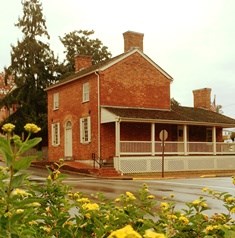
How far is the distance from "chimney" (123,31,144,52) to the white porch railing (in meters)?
7.49

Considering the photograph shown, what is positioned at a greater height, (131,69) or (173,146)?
(131,69)

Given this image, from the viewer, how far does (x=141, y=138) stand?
3111cm

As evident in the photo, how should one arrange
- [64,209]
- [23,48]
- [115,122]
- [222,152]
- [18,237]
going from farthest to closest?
[23,48]
[222,152]
[115,122]
[64,209]
[18,237]

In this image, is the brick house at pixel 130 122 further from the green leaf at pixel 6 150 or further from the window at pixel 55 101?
the green leaf at pixel 6 150

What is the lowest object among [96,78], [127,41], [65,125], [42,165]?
[42,165]

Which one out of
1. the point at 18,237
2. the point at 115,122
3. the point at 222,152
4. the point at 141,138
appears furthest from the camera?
the point at 222,152

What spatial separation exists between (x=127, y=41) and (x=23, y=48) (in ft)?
47.9

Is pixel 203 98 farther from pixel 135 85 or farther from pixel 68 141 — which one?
pixel 68 141

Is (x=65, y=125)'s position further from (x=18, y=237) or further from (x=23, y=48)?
Answer: (x=18, y=237)

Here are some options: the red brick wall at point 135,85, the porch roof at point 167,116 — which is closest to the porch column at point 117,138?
the porch roof at point 167,116

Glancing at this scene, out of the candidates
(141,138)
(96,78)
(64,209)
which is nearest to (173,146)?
(141,138)

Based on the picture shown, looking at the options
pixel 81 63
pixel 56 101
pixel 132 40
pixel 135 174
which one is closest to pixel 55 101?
pixel 56 101

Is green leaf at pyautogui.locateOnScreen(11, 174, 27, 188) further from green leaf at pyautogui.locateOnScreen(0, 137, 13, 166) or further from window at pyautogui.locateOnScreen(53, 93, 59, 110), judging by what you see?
window at pyautogui.locateOnScreen(53, 93, 59, 110)

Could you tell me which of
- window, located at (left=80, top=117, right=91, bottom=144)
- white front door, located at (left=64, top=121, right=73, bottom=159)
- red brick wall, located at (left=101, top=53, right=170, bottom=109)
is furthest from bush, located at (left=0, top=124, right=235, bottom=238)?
white front door, located at (left=64, top=121, right=73, bottom=159)
